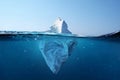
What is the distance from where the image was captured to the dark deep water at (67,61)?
1115cm

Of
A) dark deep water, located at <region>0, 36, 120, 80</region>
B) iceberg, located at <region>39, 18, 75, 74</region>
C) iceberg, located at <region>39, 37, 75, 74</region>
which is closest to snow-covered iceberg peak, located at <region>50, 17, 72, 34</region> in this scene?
iceberg, located at <region>39, 18, 75, 74</region>

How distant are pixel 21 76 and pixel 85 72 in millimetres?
4430

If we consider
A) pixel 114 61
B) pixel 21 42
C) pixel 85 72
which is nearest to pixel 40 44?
pixel 21 42

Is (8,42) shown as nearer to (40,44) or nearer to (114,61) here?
(40,44)

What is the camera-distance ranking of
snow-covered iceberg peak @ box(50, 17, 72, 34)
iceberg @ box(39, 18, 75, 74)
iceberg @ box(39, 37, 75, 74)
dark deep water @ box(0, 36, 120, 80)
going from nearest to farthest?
snow-covered iceberg peak @ box(50, 17, 72, 34) → iceberg @ box(39, 18, 75, 74) → iceberg @ box(39, 37, 75, 74) → dark deep water @ box(0, 36, 120, 80)

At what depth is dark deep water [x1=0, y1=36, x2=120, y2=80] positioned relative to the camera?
11.1 metres

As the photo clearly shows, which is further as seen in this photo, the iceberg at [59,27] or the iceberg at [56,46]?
the iceberg at [56,46]

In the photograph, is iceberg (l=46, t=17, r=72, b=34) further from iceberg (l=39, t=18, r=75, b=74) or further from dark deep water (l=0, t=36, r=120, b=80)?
dark deep water (l=0, t=36, r=120, b=80)

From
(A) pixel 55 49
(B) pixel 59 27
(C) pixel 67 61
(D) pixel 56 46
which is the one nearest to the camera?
(B) pixel 59 27

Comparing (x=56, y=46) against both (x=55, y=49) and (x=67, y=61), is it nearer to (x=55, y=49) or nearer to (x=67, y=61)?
(x=55, y=49)

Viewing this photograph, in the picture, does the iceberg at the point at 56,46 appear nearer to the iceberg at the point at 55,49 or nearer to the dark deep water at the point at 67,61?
the iceberg at the point at 55,49

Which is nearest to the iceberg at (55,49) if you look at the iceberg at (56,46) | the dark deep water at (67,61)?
the iceberg at (56,46)

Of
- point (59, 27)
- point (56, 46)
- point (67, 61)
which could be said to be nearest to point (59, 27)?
point (59, 27)

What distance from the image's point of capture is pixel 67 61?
12.1 m
